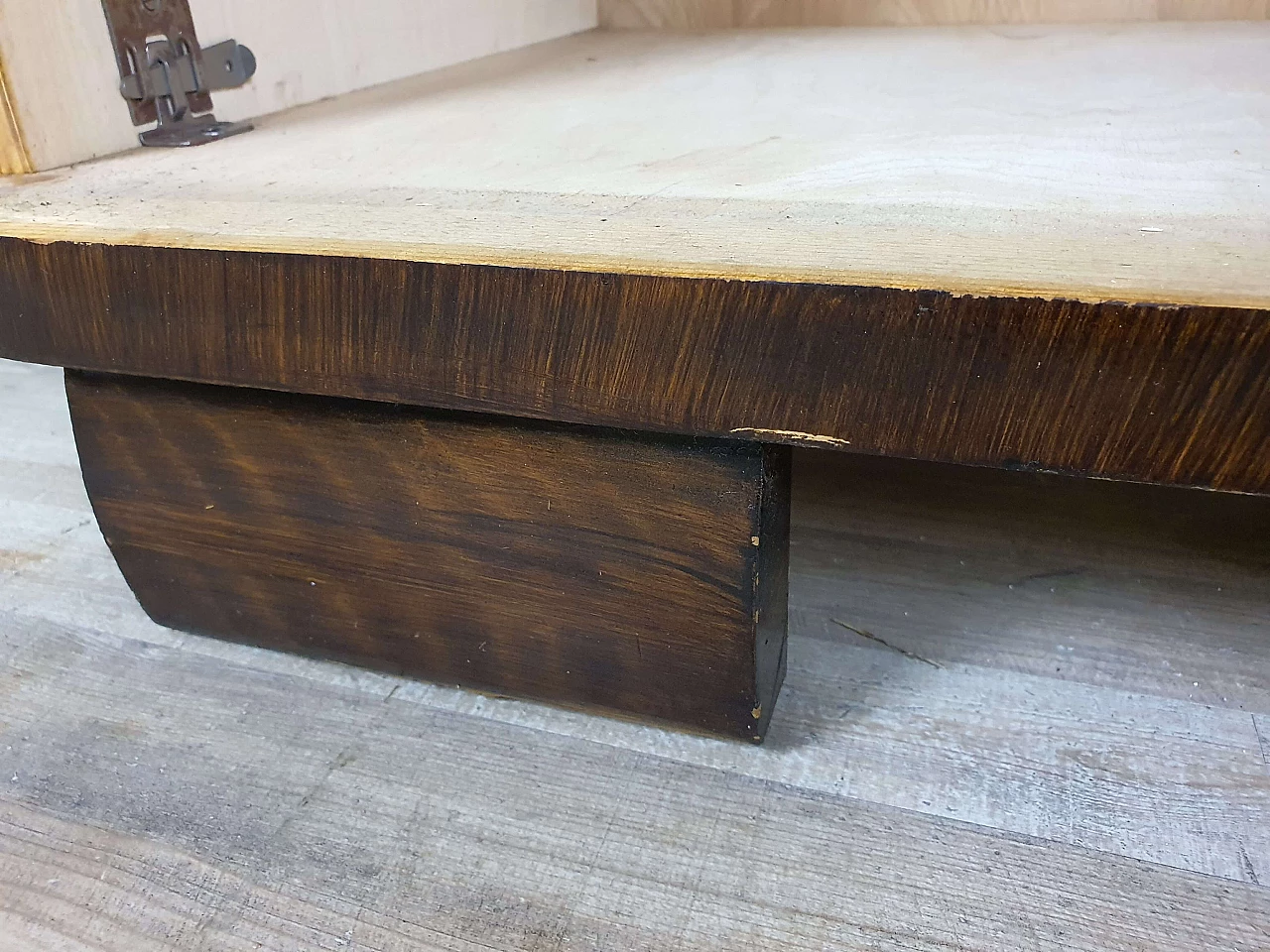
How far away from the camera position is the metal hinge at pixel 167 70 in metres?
0.53

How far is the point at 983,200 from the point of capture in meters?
0.36

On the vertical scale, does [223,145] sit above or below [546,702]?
above

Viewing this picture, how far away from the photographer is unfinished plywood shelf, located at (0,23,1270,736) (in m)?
0.29

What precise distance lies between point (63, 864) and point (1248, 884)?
0.51 metres

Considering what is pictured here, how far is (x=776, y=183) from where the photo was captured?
1.31ft

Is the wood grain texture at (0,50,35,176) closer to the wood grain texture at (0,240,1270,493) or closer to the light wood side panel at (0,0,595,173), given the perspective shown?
the light wood side panel at (0,0,595,173)

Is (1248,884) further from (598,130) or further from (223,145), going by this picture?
(223,145)

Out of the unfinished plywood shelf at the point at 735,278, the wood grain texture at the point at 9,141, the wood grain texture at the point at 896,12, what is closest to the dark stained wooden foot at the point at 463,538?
the unfinished plywood shelf at the point at 735,278

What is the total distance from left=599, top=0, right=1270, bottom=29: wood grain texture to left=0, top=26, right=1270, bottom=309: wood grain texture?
1.39 ft

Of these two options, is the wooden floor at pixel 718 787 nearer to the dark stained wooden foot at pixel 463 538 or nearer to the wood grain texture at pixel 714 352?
the dark stained wooden foot at pixel 463 538

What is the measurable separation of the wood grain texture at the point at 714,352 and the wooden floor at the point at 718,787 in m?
0.19

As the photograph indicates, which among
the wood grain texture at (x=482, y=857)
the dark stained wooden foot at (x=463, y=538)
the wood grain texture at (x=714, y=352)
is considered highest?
the wood grain texture at (x=714, y=352)

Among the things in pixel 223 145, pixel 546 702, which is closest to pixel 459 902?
pixel 546 702

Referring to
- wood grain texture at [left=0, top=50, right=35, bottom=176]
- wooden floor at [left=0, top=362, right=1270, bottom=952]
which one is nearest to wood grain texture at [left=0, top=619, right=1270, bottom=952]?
wooden floor at [left=0, top=362, right=1270, bottom=952]
